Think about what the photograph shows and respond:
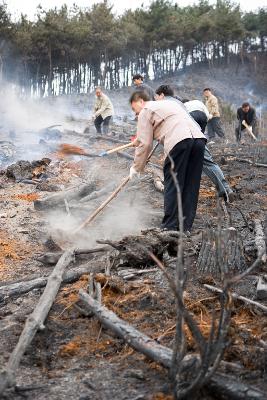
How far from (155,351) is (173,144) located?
2.67 m

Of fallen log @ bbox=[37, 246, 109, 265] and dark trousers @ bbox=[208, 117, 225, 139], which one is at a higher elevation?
dark trousers @ bbox=[208, 117, 225, 139]

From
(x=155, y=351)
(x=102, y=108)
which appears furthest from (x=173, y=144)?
(x=102, y=108)

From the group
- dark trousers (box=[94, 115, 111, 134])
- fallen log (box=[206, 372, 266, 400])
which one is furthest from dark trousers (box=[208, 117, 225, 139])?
fallen log (box=[206, 372, 266, 400])

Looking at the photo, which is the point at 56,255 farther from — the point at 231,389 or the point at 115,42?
the point at 115,42

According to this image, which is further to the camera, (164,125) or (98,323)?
(164,125)

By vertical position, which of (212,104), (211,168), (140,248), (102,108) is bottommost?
(140,248)

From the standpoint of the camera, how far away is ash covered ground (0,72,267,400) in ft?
7.73

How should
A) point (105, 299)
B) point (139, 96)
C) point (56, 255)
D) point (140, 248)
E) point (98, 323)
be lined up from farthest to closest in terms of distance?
1. point (139, 96)
2. point (56, 255)
3. point (140, 248)
4. point (105, 299)
5. point (98, 323)

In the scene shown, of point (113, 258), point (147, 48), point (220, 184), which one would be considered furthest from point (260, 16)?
point (113, 258)

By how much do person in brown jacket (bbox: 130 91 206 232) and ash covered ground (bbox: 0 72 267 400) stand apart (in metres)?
0.39

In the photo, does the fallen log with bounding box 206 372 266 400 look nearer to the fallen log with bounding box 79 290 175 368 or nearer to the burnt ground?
the burnt ground

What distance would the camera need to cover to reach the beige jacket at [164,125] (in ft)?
15.3

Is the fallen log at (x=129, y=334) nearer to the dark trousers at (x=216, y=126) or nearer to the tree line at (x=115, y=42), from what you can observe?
the dark trousers at (x=216, y=126)

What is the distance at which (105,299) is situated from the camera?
3275 millimetres
